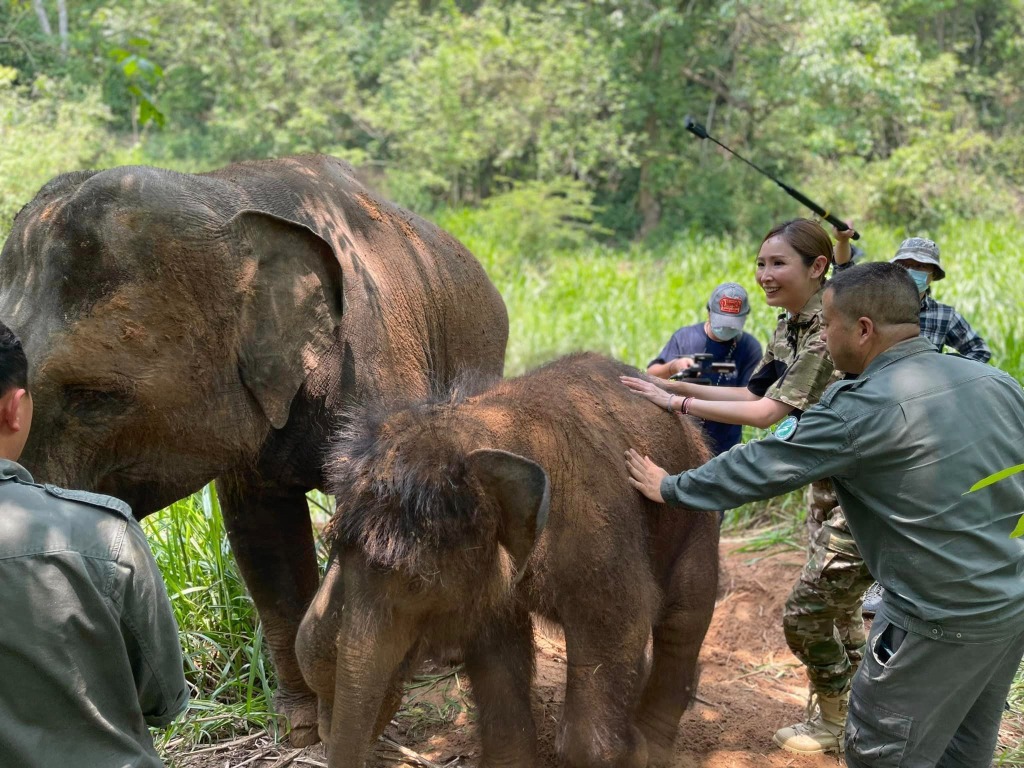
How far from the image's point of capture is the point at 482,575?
10.3ft

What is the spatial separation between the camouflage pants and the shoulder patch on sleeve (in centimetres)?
280

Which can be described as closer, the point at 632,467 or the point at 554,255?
the point at 632,467

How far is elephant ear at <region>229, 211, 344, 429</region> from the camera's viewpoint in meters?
3.49

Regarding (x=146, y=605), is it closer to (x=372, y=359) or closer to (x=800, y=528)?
(x=372, y=359)

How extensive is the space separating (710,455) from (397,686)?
1.92m

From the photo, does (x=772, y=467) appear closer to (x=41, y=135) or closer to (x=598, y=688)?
(x=598, y=688)

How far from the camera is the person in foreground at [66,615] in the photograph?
6.79 feet

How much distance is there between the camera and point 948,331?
16.0ft

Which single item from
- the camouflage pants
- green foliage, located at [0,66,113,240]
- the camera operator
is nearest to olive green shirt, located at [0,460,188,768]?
the camouflage pants

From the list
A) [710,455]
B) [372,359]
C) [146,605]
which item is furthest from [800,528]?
[146,605]

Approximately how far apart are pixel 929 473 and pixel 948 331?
1981mm

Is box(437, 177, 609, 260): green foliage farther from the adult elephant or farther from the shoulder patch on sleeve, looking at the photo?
the shoulder patch on sleeve

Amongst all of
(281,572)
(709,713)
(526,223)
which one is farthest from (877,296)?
(526,223)

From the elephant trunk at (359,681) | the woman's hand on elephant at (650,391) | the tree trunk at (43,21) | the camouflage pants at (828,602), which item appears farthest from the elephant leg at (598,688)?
the tree trunk at (43,21)
